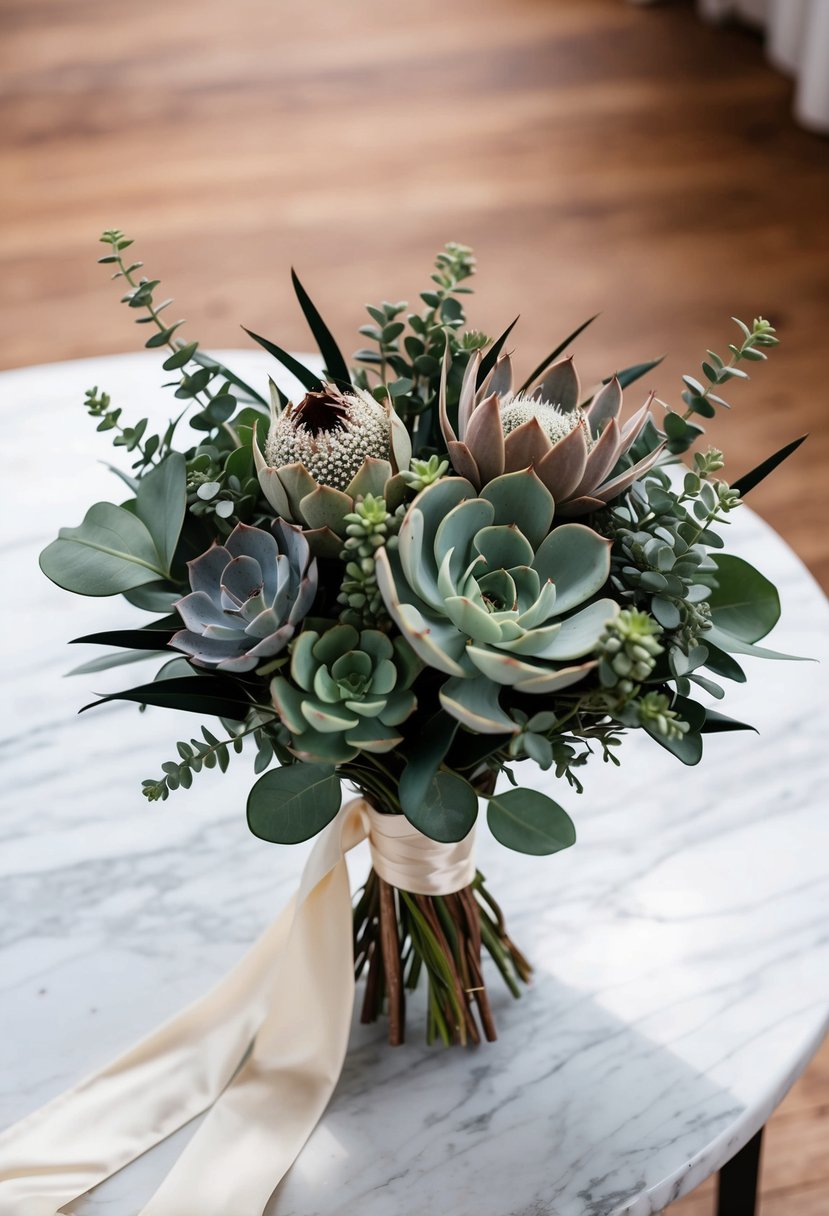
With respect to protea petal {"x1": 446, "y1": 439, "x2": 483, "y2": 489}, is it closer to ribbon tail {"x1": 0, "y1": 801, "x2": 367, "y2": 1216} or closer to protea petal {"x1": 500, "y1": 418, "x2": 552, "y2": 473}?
protea petal {"x1": 500, "y1": 418, "x2": 552, "y2": 473}

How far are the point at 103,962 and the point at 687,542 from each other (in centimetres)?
48

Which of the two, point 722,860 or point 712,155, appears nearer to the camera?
point 722,860

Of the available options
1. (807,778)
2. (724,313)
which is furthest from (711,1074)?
(724,313)

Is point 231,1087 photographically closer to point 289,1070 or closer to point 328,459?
point 289,1070

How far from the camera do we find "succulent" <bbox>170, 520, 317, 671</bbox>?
560 millimetres

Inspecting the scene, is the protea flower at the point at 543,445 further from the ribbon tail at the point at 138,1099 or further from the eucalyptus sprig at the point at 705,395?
the ribbon tail at the point at 138,1099

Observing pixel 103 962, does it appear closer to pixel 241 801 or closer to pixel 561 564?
pixel 241 801

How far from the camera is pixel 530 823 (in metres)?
0.60

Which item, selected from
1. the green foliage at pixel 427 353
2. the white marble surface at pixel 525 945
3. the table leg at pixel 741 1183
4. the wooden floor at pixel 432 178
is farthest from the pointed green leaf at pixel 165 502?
the wooden floor at pixel 432 178

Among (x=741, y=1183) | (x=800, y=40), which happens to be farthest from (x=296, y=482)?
(x=800, y=40)

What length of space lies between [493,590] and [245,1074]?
1.29 feet

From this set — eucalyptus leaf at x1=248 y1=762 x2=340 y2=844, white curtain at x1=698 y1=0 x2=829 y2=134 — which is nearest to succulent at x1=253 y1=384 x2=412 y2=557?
eucalyptus leaf at x1=248 y1=762 x2=340 y2=844

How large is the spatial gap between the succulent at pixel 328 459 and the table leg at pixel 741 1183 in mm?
733

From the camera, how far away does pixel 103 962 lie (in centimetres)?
84
